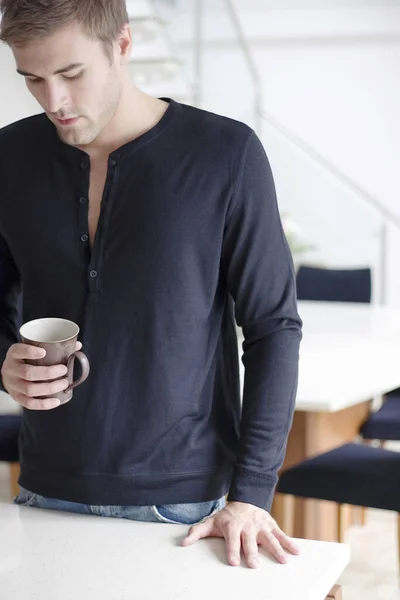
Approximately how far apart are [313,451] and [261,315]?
1.39 metres

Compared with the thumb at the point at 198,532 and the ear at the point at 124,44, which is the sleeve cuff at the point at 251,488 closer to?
the thumb at the point at 198,532

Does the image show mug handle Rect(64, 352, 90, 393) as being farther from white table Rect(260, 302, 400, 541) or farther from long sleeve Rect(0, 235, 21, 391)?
white table Rect(260, 302, 400, 541)

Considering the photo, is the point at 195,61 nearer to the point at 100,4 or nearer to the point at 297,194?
the point at 297,194

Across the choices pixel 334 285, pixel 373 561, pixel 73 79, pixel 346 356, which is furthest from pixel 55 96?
pixel 334 285

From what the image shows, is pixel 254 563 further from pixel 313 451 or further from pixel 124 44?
pixel 313 451

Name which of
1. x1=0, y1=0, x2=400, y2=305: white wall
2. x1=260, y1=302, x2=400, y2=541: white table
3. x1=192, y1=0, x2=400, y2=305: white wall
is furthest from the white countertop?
x1=192, y1=0, x2=400, y2=305: white wall

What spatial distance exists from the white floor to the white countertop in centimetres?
78

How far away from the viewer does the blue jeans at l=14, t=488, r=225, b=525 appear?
1.37m

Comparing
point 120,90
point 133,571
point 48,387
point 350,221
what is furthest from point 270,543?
point 350,221

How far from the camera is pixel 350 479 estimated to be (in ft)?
8.19

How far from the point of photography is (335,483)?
2.51 m

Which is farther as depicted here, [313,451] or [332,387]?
[313,451]

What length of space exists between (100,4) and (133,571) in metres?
0.75

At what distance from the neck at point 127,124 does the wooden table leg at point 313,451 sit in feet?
4.42
